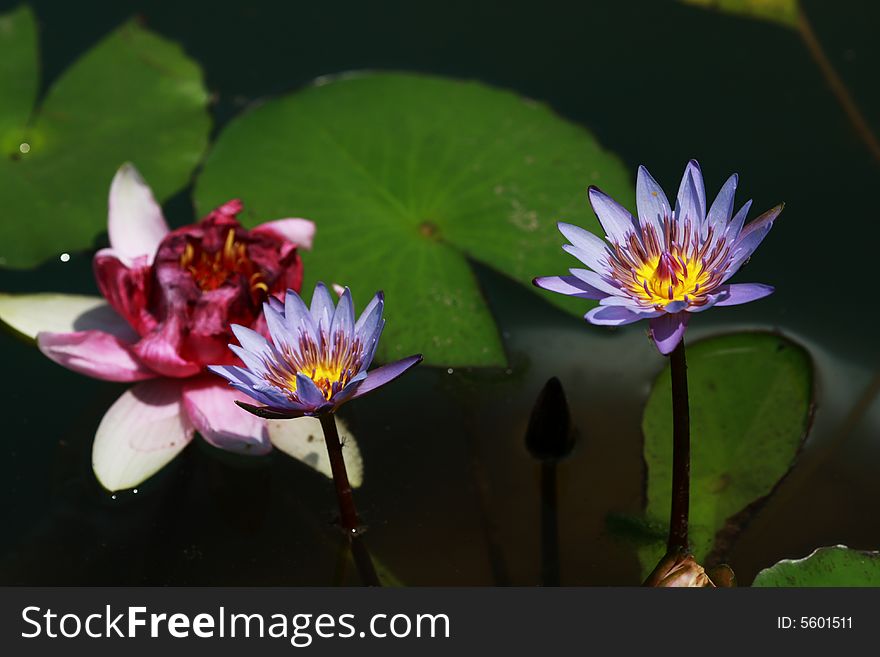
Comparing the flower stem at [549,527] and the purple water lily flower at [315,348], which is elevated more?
the purple water lily flower at [315,348]

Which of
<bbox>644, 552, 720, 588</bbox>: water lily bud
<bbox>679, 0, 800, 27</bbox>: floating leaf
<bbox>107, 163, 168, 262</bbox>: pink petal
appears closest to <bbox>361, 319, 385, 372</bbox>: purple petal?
<bbox>644, 552, 720, 588</bbox>: water lily bud

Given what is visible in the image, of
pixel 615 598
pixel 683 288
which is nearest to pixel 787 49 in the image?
pixel 683 288

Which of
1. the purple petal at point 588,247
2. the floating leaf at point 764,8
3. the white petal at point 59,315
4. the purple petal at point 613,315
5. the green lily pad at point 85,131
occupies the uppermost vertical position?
the floating leaf at point 764,8

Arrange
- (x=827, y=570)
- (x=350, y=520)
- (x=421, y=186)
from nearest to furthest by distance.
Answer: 1. (x=827, y=570)
2. (x=350, y=520)
3. (x=421, y=186)

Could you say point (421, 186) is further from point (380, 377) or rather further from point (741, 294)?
point (741, 294)

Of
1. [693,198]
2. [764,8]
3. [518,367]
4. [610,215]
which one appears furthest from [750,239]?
[764,8]

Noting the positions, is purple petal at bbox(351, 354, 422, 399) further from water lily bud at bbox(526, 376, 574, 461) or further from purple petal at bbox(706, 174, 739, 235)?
purple petal at bbox(706, 174, 739, 235)

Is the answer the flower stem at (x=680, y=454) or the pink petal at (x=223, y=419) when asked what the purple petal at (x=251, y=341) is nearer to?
the pink petal at (x=223, y=419)

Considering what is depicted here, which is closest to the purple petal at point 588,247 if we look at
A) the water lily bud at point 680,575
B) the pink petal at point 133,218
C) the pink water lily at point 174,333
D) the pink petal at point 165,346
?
the water lily bud at point 680,575

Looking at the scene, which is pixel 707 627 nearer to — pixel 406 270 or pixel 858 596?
pixel 858 596
